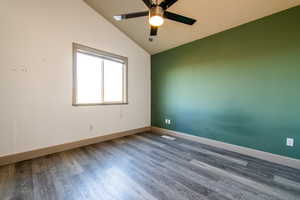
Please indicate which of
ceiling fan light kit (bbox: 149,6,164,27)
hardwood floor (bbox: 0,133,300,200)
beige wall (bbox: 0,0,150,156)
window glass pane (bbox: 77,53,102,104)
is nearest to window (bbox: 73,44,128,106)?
window glass pane (bbox: 77,53,102,104)

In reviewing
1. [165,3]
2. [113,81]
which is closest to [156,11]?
[165,3]

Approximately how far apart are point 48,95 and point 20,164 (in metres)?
1.20

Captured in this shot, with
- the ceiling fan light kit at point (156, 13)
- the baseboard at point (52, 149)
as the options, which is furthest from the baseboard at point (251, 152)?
the ceiling fan light kit at point (156, 13)

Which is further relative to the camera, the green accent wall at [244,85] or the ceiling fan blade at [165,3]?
the green accent wall at [244,85]

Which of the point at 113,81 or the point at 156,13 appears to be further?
the point at 113,81

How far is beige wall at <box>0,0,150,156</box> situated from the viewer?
2.21m

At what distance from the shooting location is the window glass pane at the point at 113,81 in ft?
11.6

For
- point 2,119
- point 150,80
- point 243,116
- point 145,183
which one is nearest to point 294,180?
point 243,116

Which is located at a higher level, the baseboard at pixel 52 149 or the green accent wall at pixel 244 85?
the green accent wall at pixel 244 85

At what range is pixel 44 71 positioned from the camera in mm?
2535

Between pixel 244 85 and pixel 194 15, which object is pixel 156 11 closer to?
pixel 194 15

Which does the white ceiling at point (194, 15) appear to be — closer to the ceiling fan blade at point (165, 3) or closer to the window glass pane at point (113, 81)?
the ceiling fan blade at point (165, 3)

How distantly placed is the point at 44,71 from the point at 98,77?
3.60ft

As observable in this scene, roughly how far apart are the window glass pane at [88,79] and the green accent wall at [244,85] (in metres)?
2.00
